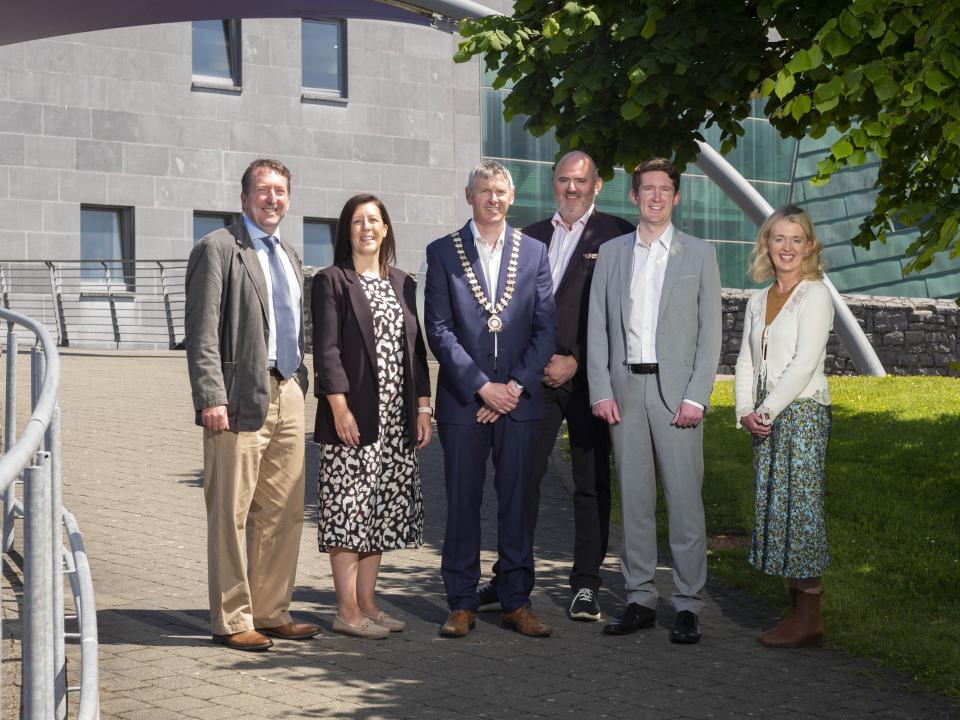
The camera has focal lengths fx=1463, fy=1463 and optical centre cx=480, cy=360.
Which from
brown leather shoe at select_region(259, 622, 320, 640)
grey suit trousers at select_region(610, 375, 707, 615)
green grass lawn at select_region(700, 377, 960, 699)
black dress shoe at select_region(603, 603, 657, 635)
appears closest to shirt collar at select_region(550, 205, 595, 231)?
grey suit trousers at select_region(610, 375, 707, 615)

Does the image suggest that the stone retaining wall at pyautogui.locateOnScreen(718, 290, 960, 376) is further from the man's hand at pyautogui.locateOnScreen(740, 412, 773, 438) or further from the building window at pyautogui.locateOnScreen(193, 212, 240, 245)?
the man's hand at pyautogui.locateOnScreen(740, 412, 773, 438)

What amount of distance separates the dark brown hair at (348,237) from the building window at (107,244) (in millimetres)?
19456

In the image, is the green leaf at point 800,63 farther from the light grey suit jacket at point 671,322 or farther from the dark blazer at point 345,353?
the dark blazer at point 345,353

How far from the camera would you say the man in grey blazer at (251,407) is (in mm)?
6125

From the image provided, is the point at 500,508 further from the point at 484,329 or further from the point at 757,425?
the point at 757,425

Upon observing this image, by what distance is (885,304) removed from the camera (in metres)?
22.6

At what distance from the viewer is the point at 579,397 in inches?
273

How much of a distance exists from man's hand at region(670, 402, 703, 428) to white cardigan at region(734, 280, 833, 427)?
20cm

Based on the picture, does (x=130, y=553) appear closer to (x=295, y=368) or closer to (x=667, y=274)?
(x=295, y=368)

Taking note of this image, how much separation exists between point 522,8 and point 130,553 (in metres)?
4.72

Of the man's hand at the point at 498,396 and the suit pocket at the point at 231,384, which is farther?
the man's hand at the point at 498,396

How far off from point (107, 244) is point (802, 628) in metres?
21.6

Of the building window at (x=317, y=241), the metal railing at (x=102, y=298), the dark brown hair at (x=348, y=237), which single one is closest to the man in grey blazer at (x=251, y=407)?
the dark brown hair at (x=348, y=237)

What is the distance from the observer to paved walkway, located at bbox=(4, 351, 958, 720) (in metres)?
5.29
